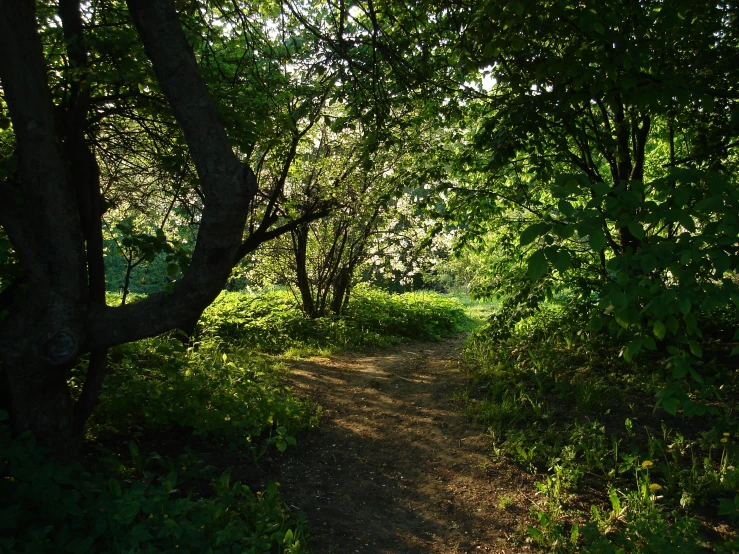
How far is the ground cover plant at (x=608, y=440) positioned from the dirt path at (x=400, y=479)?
0.23 m

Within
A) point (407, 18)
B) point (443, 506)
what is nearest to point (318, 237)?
point (407, 18)

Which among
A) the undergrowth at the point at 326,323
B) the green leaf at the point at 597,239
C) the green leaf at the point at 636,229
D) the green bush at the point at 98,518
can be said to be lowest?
the green bush at the point at 98,518

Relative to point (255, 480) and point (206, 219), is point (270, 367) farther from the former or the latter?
point (206, 219)

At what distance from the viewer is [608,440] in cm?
457

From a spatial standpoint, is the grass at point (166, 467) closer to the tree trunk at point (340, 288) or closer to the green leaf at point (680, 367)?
the green leaf at point (680, 367)

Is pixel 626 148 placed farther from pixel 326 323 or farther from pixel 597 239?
pixel 326 323

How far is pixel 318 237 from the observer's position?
10.7 metres

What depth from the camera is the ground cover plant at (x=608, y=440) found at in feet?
10.9

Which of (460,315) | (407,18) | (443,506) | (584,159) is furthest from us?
(460,315)

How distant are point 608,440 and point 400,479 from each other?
1827 millimetres

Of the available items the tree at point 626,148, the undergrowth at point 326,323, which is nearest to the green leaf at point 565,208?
the tree at point 626,148

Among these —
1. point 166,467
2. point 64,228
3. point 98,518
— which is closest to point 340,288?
point 166,467

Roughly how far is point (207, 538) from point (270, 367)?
4128 millimetres

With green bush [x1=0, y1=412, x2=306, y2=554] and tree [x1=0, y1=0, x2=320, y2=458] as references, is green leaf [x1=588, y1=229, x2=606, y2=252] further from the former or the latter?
green bush [x1=0, y1=412, x2=306, y2=554]
